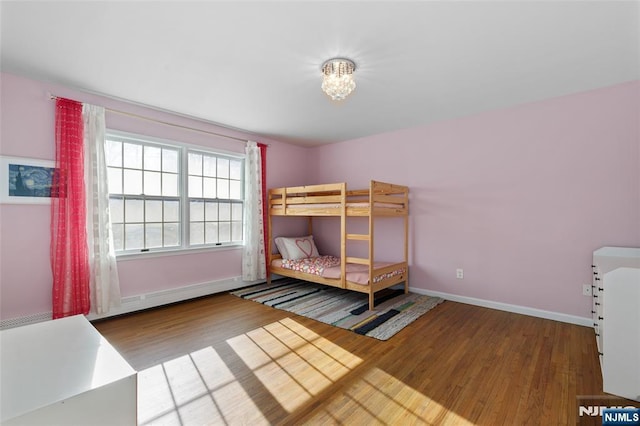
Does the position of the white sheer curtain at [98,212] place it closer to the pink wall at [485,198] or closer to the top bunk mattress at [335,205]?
the pink wall at [485,198]

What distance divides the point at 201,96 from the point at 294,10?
1.64m

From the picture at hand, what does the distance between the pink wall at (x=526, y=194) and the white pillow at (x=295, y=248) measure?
160 cm

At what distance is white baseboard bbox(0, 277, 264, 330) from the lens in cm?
253

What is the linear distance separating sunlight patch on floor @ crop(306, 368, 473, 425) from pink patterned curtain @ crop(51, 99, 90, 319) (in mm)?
2571

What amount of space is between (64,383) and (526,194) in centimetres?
383

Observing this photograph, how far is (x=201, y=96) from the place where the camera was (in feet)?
9.54

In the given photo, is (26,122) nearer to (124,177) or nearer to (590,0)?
(124,177)

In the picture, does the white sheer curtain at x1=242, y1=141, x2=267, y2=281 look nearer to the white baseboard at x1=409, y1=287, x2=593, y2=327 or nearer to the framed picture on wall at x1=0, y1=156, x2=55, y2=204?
the framed picture on wall at x1=0, y1=156, x2=55, y2=204

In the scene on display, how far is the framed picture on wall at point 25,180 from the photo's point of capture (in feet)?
7.95

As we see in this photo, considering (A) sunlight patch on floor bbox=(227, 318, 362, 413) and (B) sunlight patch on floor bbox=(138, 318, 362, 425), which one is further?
(A) sunlight patch on floor bbox=(227, 318, 362, 413)

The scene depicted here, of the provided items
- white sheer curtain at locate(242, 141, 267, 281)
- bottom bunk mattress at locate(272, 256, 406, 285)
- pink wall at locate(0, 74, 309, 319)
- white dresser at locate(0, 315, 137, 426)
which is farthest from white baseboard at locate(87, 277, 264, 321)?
white dresser at locate(0, 315, 137, 426)

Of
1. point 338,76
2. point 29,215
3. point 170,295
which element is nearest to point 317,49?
point 338,76

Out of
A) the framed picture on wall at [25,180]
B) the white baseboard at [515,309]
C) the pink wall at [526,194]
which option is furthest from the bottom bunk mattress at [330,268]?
the framed picture on wall at [25,180]

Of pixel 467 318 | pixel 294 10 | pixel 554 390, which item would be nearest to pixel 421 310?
pixel 467 318
